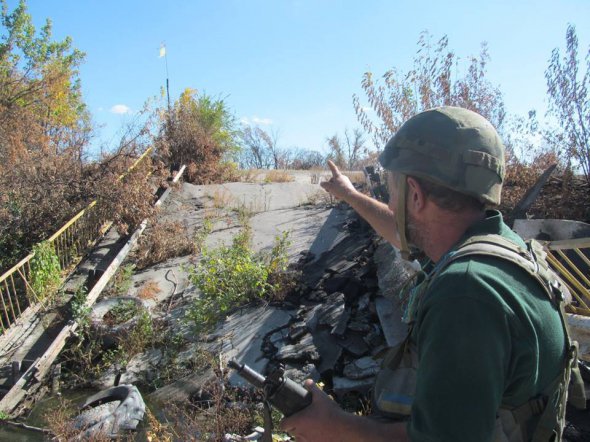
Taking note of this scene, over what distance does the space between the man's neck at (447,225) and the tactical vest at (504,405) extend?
4.9 inches

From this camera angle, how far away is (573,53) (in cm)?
707

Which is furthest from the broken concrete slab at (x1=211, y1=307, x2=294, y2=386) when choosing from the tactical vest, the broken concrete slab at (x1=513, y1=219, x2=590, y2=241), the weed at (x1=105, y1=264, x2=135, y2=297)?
the tactical vest

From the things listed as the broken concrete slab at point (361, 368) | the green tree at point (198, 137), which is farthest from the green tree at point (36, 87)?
the broken concrete slab at point (361, 368)

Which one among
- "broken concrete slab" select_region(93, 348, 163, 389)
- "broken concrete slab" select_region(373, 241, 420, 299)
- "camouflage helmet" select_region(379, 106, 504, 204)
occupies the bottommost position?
"broken concrete slab" select_region(93, 348, 163, 389)

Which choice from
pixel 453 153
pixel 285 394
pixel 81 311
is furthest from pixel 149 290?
pixel 453 153

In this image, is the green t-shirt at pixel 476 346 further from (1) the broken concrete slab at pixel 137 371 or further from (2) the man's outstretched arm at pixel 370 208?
(1) the broken concrete slab at pixel 137 371

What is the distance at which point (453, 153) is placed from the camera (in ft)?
4.96

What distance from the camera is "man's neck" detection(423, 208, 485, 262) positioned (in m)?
1.52

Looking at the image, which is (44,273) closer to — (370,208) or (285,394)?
(370,208)

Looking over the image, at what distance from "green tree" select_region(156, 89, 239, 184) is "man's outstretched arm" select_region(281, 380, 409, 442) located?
39.0ft

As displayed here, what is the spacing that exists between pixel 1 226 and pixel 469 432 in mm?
9100

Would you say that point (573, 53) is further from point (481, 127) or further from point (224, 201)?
point (224, 201)

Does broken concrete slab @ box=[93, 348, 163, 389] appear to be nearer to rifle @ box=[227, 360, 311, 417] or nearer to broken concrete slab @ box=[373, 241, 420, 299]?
broken concrete slab @ box=[373, 241, 420, 299]

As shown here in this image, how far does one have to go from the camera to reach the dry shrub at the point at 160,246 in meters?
9.40
